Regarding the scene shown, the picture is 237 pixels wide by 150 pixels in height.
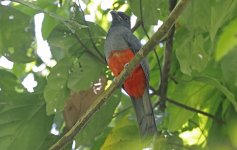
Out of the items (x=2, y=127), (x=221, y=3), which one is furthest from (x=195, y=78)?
(x=2, y=127)

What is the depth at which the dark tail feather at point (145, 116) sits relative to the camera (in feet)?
9.16

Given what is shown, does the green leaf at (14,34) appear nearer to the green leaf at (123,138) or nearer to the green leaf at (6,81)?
the green leaf at (6,81)

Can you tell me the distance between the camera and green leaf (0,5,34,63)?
296 centimetres

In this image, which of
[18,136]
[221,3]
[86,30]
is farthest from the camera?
[86,30]

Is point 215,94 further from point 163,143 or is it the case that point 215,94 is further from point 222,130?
point 163,143

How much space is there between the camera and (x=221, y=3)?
181 centimetres

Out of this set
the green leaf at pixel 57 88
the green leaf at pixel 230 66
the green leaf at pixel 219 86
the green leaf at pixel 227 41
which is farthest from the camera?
the green leaf at pixel 57 88

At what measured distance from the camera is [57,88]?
272 cm

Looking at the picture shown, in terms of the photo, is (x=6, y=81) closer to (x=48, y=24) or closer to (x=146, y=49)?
(x=48, y=24)

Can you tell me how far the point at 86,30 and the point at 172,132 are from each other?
0.92m

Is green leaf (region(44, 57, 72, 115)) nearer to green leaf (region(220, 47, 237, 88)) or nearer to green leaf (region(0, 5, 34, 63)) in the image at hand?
green leaf (region(0, 5, 34, 63))

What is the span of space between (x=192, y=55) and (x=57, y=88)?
2.80 feet

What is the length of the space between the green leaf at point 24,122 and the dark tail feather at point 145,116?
1.97ft

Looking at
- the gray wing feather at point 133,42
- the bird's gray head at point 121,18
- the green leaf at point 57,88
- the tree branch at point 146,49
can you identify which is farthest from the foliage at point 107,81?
the tree branch at point 146,49
